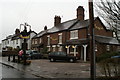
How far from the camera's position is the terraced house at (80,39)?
1094 inches

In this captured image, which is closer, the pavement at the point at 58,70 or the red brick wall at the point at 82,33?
the pavement at the point at 58,70

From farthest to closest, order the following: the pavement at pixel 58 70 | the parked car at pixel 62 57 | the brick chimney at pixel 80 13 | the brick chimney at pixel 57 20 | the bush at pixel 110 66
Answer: the brick chimney at pixel 57 20 → the brick chimney at pixel 80 13 → the parked car at pixel 62 57 → the pavement at pixel 58 70 → the bush at pixel 110 66

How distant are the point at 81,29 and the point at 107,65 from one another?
21.4 metres

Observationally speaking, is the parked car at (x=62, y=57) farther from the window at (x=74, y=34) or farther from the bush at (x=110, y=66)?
the bush at (x=110, y=66)

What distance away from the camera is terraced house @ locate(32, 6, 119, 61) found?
27777 millimetres

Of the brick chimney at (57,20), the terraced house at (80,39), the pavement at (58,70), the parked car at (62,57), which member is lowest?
the pavement at (58,70)

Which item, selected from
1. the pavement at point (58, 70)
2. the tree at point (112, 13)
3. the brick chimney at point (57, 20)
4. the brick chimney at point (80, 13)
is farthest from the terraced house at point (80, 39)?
the tree at point (112, 13)

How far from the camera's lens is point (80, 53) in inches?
1159

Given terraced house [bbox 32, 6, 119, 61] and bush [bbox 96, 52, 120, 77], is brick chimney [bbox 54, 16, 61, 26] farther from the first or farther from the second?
bush [bbox 96, 52, 120, 77]

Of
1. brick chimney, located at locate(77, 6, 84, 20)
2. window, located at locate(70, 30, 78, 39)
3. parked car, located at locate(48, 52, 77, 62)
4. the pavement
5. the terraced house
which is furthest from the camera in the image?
brick chimney, located at locate(77, 6, 84, 20)

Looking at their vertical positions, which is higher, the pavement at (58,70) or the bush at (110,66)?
the bush at (110,66)

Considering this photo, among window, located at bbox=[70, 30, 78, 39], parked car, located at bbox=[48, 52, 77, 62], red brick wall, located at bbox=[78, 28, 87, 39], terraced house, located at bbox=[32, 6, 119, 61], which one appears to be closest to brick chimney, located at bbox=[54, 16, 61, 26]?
terraced house, located at bbox=[32, 6, 119, 61]

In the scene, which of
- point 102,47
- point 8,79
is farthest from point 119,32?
point 102,47

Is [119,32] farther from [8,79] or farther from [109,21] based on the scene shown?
[8,79]
